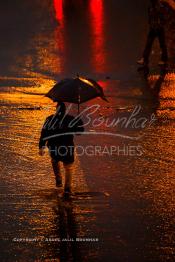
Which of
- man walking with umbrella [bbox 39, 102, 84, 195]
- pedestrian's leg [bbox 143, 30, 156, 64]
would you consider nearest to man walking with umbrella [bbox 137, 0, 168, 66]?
pedestrian's leg [bbox 143, 30, 156, 64]

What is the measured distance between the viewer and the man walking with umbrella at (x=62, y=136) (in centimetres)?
851

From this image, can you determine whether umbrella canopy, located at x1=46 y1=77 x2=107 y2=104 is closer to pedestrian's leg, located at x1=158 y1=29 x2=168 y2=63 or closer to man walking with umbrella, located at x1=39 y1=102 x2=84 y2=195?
man walking with umbrella, located at x1=39 y1=102 x2=84 y2=195

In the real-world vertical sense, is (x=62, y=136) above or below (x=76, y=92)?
below

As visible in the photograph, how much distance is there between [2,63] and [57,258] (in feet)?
36.7

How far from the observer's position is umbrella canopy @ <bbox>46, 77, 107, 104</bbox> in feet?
27.6

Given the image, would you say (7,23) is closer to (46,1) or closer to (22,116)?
(46,1)

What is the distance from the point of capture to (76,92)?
8445 mm

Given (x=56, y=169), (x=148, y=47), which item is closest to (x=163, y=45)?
(x=148, y=47)

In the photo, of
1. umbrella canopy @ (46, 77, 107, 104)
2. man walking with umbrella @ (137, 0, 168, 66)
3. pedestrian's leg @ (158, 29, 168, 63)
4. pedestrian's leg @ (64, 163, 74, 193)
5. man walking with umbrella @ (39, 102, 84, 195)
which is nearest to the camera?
umbrella canopy @ (46, 77, 107, 104)

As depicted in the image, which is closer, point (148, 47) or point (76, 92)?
point (76, 92)

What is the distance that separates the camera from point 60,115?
8.48 meters

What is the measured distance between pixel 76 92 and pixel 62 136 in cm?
54

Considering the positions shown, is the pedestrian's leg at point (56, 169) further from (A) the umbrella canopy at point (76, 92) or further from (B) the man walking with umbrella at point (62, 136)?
(A) the umbrella canopy at point (76, 92)

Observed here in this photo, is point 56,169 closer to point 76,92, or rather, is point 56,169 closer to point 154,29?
point 76,92
